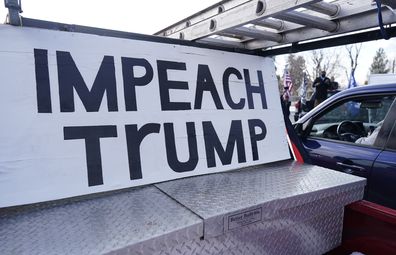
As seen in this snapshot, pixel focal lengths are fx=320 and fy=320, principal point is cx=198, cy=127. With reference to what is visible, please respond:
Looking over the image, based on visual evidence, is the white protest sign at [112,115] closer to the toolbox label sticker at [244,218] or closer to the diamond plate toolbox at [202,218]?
the diamond plate toolbox at [202,218]

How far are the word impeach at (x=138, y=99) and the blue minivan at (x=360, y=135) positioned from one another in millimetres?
1133

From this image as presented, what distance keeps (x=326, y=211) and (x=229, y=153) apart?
623 mm

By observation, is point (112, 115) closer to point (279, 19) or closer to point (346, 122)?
point (279, 19)

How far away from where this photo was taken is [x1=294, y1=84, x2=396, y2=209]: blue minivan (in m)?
2.54

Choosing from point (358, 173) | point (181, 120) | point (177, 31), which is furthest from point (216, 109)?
point (358, 173)

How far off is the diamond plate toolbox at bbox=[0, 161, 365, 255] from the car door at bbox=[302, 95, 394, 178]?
1.03m

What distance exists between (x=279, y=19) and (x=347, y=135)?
1979 millimetres

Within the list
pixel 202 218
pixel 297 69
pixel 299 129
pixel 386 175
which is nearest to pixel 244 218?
pixel 202 218

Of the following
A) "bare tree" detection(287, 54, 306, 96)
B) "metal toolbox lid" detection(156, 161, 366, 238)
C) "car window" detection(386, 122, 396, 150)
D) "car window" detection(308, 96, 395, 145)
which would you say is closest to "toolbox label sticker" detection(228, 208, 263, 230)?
"metal toolbox lid" detection(156, 161, 366, 238)

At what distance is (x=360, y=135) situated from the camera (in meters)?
3.50

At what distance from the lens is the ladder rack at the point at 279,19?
1.70m

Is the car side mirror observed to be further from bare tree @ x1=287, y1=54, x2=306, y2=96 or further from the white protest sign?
bare tree @ x1=287, y1=54, x2=306, y2=96

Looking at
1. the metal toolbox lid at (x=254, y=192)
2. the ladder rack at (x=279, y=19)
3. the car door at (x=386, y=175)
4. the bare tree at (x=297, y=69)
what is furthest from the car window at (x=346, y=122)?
the bare tree at (x=297, y=69)

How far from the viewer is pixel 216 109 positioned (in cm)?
197
